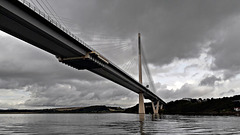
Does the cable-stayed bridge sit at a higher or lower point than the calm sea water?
higher

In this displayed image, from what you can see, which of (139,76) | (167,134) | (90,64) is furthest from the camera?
(139,76)

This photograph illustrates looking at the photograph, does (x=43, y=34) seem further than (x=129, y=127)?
Yes

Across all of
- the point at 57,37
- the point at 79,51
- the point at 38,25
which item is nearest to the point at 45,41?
the point at 57,37

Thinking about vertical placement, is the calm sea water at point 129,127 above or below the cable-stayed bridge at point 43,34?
below

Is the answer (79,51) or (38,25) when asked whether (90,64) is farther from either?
(38,25)

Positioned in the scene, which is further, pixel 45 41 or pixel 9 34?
pixel 45 41

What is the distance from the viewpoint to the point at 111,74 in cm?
7625

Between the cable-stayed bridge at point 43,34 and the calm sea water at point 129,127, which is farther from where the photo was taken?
the cable-stayed bridge at point 43,34

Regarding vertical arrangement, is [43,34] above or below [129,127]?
above

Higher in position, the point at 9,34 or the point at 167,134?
the point at 9,34

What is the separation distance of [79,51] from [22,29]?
1549 centimetres

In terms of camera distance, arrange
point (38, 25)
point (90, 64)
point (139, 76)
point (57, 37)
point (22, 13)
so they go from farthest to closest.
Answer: point (139, 76)
point (90, 64)
point (57, 37)
point (38, 25)
point (22, 13)

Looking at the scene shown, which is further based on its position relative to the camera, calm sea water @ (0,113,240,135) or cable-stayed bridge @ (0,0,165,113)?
cable-stayed bridge @ (0,0,165,113)

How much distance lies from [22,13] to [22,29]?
4.23 m
